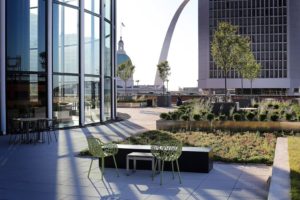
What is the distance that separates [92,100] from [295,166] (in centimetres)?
1548

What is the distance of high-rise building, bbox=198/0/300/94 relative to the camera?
336 feet

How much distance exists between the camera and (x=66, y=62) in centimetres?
2136

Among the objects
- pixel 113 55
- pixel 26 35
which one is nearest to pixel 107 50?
pixel 113 55

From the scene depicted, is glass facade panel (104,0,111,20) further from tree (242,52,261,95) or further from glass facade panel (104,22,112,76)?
tree (242,52,261,95)

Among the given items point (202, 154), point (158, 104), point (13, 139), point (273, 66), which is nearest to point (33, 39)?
point (13, 139)

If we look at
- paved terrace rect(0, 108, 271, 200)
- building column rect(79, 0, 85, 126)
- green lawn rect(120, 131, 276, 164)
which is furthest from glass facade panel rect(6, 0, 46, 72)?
paved terrace rect(0, 108, 271, 200)

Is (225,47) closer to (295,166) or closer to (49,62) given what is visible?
(49,62)

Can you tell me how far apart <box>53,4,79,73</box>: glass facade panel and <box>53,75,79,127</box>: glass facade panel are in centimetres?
47

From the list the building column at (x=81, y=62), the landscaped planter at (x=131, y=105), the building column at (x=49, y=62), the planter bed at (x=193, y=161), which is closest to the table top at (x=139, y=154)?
the planter bed at (x=193, y=161)

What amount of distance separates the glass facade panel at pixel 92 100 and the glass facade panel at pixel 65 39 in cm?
133

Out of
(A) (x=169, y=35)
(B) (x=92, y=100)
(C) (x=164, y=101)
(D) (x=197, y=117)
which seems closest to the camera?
(D) (x=197, y=117)

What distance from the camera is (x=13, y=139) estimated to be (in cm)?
1706

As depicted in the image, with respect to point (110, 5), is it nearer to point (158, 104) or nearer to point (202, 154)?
point (202, 154)

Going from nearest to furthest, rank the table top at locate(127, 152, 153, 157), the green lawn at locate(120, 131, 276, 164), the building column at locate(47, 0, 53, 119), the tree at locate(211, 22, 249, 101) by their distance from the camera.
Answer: the table top at locate(127, 152, 153, 157), the green lawn at locate(120, 131, 276, 164), the building column at locate(47, 0, 53, 119), the tree at locate(211, 22, 249, 101)
